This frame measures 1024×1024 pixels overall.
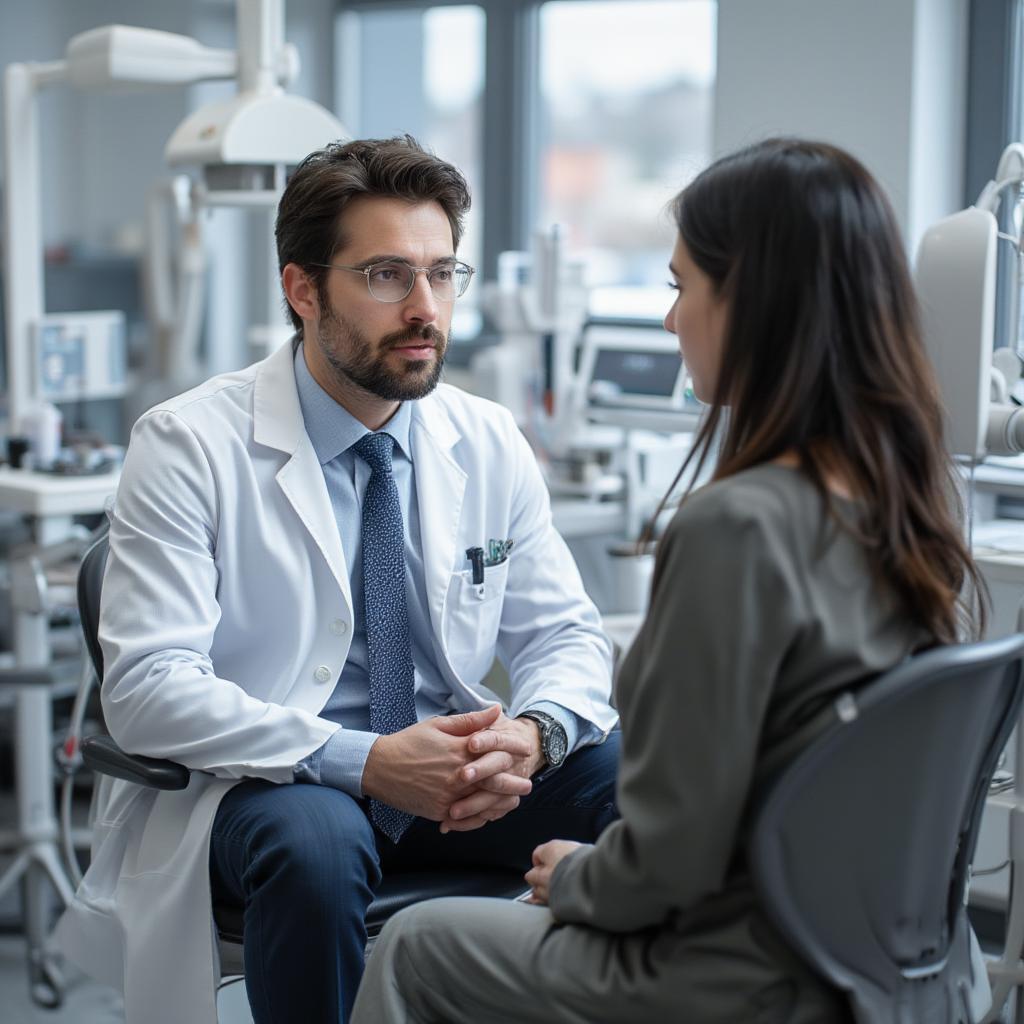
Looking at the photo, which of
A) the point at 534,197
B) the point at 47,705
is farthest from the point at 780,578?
the point at 534,197

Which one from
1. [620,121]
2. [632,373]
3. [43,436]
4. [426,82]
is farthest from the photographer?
[426,82]

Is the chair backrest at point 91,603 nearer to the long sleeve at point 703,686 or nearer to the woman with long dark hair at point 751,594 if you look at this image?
the woman with long dark hair at point 751,594

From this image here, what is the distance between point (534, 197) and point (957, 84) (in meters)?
1.76

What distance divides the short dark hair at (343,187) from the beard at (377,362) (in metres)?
0.07

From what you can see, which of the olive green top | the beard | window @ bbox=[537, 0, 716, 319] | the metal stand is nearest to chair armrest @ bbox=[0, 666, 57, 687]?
the metal stand

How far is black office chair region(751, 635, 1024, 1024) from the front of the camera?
3.35ft

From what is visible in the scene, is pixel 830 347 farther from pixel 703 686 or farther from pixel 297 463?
pixel 297 463

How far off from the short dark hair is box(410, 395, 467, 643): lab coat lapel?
22 cm

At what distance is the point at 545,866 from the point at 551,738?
0.42 metres

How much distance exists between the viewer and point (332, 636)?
1.68m

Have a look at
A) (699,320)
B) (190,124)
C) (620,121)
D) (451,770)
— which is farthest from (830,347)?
(620,121)

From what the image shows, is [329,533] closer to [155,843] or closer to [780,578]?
[155,843]

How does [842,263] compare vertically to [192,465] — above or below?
above

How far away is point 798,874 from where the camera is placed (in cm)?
105
